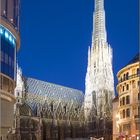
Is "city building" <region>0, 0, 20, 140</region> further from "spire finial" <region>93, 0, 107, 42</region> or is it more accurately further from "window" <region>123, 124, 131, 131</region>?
"spire finial" <region>93, 0, 107, 42</region>

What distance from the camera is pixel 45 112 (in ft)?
384

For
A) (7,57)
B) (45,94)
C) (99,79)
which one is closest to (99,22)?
(99,79)

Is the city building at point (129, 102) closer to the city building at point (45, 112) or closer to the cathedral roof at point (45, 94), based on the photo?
the city building at point (45, 112)

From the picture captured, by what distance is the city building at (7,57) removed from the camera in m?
40.0

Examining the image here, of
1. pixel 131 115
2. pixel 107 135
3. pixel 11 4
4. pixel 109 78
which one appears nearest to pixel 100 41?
pixel 109 78

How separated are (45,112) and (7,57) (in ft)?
252

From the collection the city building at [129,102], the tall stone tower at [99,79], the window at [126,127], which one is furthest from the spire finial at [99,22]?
the window at [126,127]

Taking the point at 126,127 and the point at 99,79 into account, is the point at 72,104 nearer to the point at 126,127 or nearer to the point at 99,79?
the point at 99,79

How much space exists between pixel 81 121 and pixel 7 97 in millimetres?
86767

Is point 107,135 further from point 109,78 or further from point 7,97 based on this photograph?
point 7,97

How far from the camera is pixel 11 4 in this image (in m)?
42.6

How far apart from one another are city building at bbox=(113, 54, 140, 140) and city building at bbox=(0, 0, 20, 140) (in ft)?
71.1

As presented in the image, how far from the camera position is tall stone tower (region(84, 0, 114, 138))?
12106 centimetres

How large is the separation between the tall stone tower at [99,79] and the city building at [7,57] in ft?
250
